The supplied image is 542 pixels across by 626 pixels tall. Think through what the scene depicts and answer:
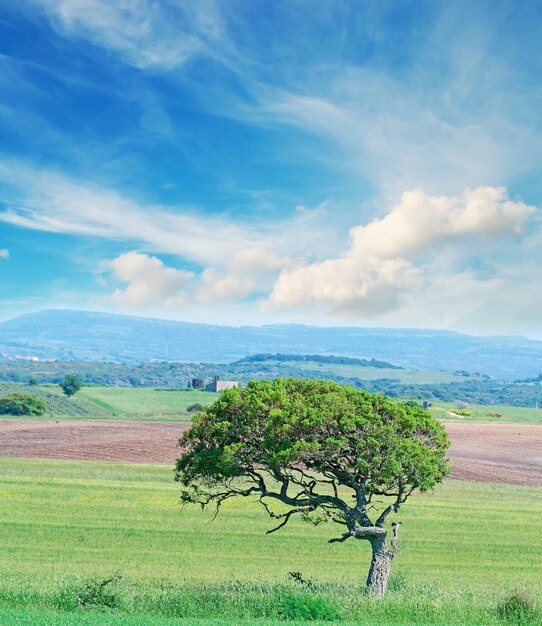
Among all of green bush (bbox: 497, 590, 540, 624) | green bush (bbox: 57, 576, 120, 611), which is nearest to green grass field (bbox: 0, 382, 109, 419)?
green bush (bbox: 57, 576, 120, 611)

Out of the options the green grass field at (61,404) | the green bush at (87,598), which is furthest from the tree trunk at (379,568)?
the green grass field at (61,404)

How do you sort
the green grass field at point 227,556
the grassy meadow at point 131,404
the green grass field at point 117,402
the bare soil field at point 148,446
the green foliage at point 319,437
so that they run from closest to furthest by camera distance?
the green grass field at point 227,556
the green foliage at point 319,437
the bare soil field at point 148,446
the green grass field at point 117,402
the grassy meadow at point 131,404

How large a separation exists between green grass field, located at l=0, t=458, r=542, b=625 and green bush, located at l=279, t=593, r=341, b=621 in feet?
1.32

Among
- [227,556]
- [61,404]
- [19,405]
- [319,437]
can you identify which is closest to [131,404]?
[61,404]

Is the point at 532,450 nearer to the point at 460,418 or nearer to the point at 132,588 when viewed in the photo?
the point at 460,418

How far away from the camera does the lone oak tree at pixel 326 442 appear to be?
21.9 meters

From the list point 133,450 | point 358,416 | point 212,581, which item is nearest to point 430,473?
point 358,416

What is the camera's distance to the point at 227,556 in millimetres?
31562

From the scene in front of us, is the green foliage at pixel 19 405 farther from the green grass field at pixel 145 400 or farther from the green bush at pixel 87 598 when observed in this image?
the green bush at pixel 87 598

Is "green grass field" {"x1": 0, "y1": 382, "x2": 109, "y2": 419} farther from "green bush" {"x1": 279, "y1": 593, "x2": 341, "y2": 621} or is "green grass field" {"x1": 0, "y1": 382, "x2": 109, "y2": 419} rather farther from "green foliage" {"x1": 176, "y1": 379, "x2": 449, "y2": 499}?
"green bush" {"x1": 279, "y1": 593, "x2": 341, "y2": 621}

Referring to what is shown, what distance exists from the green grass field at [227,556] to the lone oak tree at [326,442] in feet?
10.3

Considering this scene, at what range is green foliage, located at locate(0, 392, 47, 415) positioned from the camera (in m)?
127

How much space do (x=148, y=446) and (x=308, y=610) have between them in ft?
212

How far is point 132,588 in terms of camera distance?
23484 millimetres
